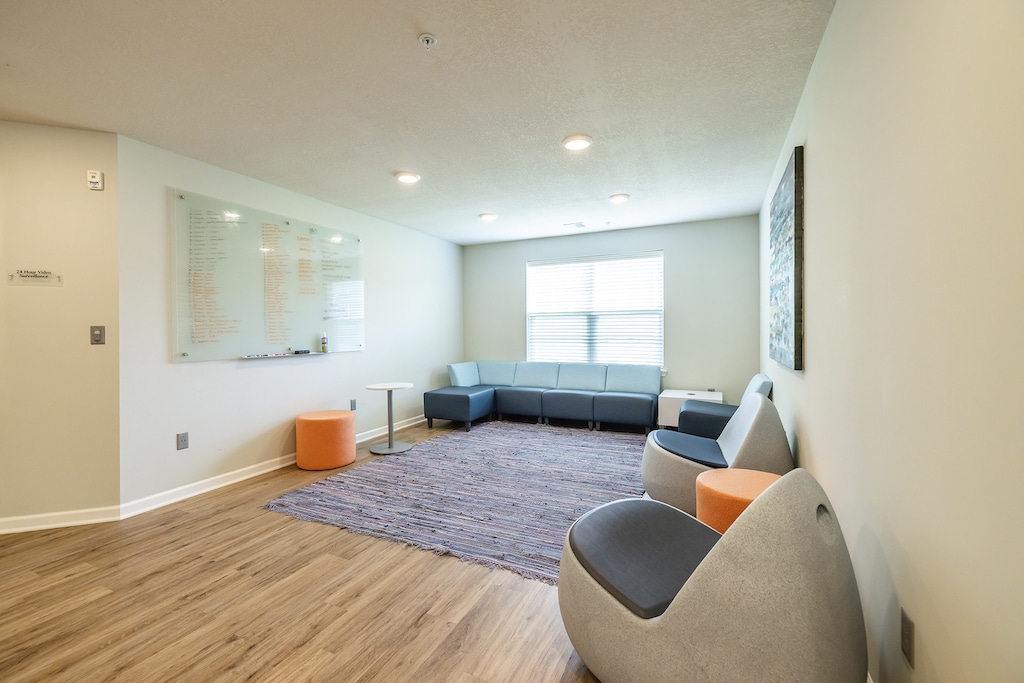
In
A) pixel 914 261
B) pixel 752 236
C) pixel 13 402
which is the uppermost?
pixel 752 236

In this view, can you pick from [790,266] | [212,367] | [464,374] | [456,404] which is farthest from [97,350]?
[790,266]

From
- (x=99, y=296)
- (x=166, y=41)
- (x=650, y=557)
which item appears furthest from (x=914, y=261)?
(x=99, y=296)

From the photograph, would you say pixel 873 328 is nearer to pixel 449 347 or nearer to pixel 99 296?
pixel 99 296

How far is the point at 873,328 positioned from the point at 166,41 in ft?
10.0

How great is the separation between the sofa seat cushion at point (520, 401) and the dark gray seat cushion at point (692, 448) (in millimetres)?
2431

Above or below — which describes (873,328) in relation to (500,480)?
above

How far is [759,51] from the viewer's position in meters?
2.03

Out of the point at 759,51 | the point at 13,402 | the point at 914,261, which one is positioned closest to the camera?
the point at 914,261

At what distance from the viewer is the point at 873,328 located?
1.38 m

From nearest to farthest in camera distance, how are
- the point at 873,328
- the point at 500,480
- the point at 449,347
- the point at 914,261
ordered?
the point at 914,261
the point at 873,328
the point at 500,480
the point at 449,347

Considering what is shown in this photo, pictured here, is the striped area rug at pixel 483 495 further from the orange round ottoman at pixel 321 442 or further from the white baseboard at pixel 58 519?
the white baseboard at pixel 58 519

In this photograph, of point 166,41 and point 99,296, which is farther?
point 99,296

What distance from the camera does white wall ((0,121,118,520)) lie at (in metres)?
2.71

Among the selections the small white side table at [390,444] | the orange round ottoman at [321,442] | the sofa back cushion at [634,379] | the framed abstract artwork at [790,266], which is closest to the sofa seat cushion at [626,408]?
the sofa back cushion at [634,379]
